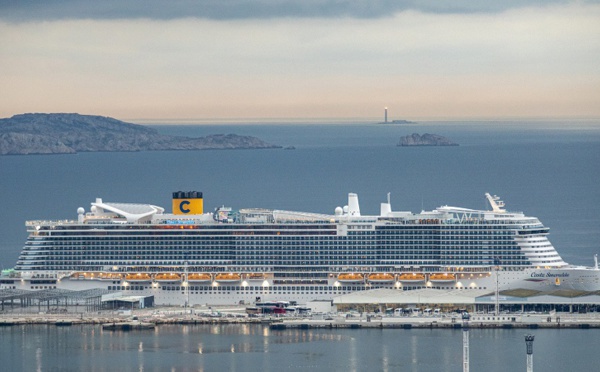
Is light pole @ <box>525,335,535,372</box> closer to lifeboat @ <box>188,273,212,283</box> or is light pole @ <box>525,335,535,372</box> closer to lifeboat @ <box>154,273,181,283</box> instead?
lifeboat @ <box>188,273,212,283</box>

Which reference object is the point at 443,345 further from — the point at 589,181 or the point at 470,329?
the point at 589,181

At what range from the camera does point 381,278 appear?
328 ft

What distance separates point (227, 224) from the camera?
102 metres

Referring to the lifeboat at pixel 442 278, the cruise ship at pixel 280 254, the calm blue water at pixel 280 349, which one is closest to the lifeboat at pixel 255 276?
the cruise ship at pixel 280 254

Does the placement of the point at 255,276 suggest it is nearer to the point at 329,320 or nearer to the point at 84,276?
the point at 329,320

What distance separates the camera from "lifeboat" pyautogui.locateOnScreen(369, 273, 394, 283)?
328 ft

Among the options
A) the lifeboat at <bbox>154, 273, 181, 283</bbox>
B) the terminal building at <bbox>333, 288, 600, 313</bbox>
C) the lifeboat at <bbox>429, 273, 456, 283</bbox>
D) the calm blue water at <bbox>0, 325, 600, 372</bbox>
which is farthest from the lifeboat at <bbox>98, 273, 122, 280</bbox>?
the lifeboat at <bbox>429, 273, 456, 283</bbox>

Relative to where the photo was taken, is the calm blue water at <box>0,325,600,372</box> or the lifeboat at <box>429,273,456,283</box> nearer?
the calm blue water at <box>0,325,600,372</box>

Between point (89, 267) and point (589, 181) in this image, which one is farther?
point (589, 181)

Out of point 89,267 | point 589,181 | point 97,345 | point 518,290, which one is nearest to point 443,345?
point 518,290

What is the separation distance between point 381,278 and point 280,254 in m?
6.12

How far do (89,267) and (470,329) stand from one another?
24.1 metres

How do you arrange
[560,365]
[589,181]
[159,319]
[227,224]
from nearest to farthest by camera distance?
[560,365], [159,319], [227,224], [589,181]

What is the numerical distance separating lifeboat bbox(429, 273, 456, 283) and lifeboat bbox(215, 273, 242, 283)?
11223mm
